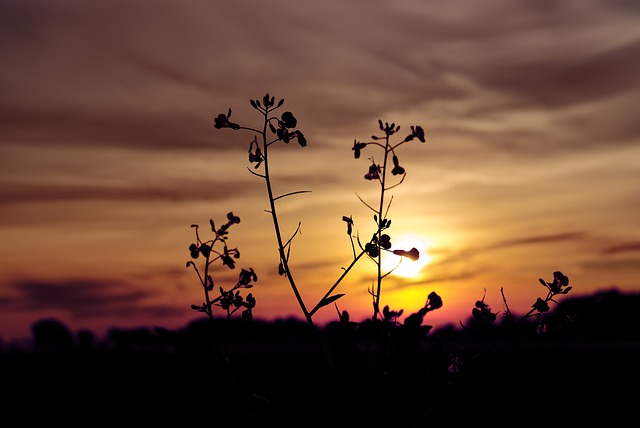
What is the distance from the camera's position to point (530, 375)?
679cm

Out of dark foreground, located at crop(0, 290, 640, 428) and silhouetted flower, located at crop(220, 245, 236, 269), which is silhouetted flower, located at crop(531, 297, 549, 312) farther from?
silhouetted flower, located at crop(220, 245, 236, 269)

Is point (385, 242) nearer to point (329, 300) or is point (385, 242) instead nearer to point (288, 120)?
point (329, 300)

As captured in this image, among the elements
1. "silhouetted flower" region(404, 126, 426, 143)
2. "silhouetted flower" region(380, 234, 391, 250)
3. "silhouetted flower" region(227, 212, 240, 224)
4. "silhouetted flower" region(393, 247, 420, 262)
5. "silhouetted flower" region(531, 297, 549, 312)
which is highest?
"silhouetted flower" region(404, 126, 426, 143)

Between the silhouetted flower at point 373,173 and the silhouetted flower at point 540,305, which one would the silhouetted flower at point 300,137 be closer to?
the silhouetted flower at point 373,173

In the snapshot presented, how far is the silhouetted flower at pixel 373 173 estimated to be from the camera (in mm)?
2941

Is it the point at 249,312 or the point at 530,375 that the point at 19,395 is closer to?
the point at 249,312

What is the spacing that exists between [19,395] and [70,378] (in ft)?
1.60

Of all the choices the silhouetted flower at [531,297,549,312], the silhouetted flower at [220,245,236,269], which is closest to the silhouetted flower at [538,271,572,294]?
the silhouetted flower at [531,297,549,312]

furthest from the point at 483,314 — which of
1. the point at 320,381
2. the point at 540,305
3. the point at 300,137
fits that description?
the point at 320,381

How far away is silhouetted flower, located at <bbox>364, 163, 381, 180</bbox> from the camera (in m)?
2.94

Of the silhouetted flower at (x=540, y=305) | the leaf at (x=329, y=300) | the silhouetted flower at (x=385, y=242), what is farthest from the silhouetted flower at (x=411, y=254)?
the silhouetted flower at (x=540, y=305)

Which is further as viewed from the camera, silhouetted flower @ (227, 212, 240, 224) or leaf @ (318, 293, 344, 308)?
silhouetted flower @ (227, 212, 240, 224)

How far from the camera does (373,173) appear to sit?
9.72ft

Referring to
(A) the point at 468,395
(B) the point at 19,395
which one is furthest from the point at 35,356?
(A) the point at 468,395
